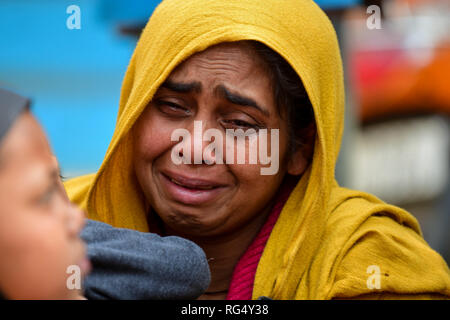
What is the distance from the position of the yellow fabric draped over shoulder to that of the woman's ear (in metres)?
0.04

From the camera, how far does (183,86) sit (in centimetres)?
179

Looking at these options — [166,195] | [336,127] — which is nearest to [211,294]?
[166,195]

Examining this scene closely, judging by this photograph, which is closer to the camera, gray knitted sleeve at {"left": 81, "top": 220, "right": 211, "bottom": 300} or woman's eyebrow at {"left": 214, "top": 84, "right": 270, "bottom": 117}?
gray knitted sleeve at {"left": 81, "top": 220, "right": 211, "bottom": 300}

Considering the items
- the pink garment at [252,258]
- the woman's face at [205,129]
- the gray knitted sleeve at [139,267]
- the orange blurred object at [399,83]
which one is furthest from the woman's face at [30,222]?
the orange blurred object at [399,83]

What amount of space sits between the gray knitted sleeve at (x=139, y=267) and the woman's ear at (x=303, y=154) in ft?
2.69

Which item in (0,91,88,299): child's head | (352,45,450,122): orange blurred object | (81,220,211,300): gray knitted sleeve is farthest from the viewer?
(352,45,450,122): orange blurred object

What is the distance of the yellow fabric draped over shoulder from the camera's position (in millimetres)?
1773

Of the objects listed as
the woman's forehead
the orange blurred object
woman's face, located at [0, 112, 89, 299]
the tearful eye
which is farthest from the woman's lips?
the orange blurred object

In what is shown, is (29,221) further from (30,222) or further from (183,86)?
(183,86)

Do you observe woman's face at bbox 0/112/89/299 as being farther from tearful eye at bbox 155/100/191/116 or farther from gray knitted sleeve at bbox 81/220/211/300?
tearful eye at bbox 155/100/191/116

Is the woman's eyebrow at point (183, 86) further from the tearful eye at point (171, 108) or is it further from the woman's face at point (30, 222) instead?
the woman's face at point (30, 222)

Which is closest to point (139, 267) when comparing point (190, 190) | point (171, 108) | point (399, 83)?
point (190, 190)

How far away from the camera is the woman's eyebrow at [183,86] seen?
178 centimetres
